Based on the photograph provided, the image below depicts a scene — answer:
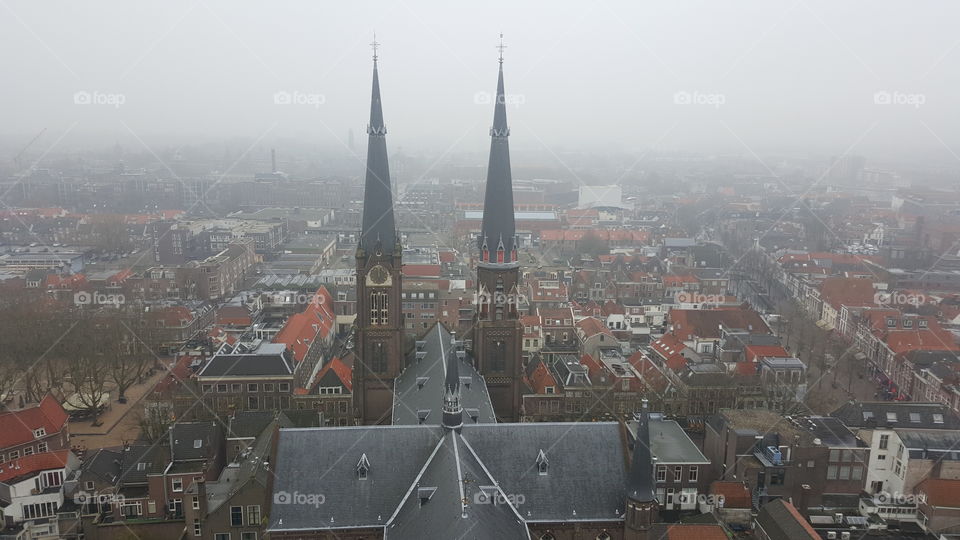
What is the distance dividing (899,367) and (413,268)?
66876 millimetres

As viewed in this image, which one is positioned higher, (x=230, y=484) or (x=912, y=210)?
(x=912, y=210)

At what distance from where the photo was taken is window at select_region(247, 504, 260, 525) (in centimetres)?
3762

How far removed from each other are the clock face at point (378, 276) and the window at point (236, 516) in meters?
17.3

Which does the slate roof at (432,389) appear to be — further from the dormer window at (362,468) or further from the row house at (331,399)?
the row house at (331,399)

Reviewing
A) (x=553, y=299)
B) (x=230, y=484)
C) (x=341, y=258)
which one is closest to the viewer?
(x=230, y=484)

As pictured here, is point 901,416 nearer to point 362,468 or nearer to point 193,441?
point 362,468

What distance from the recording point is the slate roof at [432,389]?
42094 millimetres

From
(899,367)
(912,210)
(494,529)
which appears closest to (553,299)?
(899,367)

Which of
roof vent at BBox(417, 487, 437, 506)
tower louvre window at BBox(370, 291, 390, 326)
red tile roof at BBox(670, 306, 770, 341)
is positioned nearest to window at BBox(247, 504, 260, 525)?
roof vent at BBox(417, 487, 437, 506)

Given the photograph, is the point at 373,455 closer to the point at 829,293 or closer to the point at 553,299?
the point at 553,299

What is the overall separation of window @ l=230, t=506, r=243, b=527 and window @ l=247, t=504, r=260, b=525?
0.45m

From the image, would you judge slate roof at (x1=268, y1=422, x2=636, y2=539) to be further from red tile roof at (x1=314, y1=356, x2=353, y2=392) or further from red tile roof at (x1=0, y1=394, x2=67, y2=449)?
red tile roof at (x1=0, y1=394, x2=67, y2=449)

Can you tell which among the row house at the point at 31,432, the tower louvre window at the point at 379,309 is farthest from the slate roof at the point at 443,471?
the row house at the point at 31,432

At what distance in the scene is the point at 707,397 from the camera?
64688 millimetres
